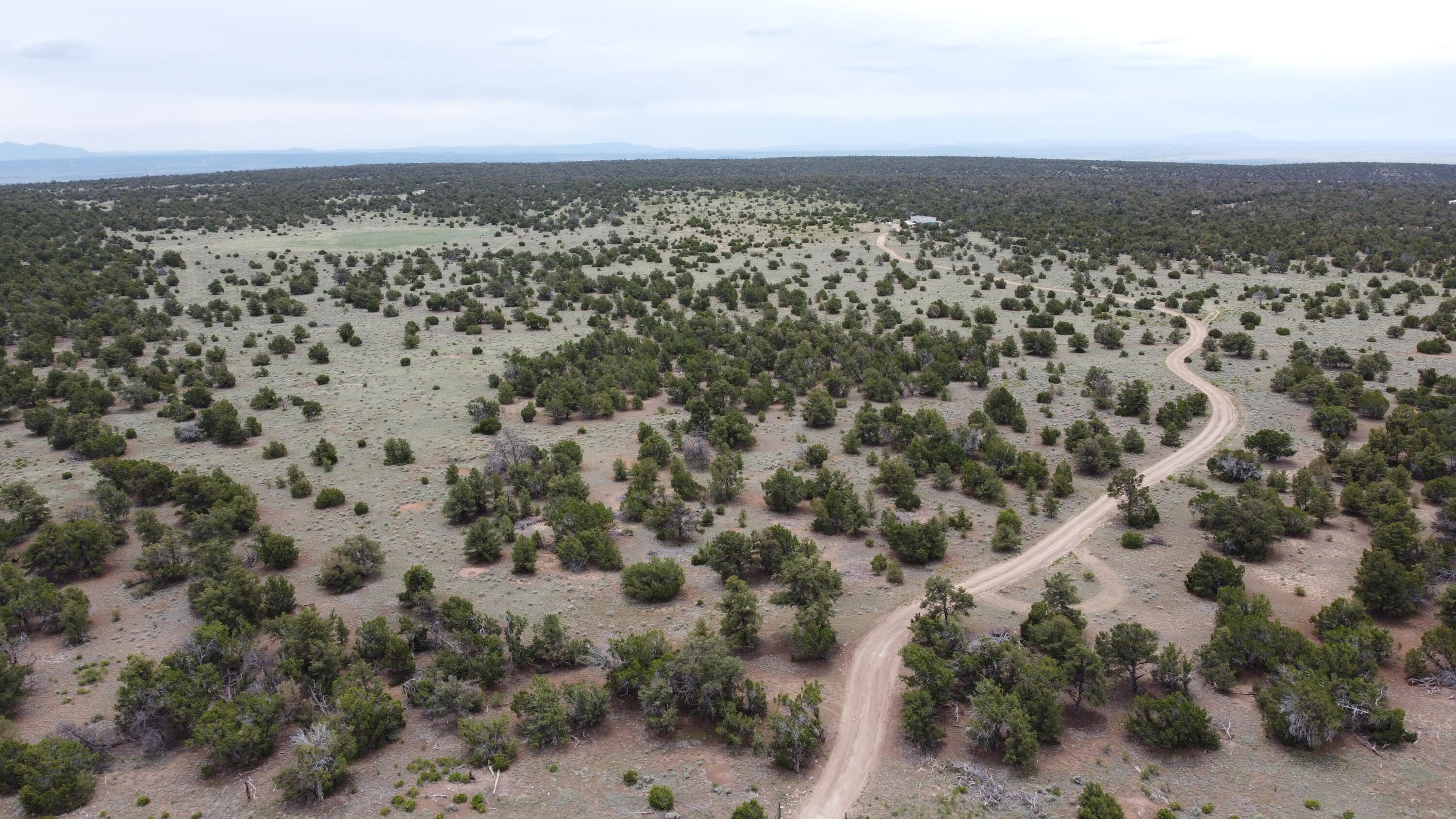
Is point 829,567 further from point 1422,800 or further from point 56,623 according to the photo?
point 56,623

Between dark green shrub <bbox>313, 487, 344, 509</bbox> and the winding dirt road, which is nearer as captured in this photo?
the winding dirt road

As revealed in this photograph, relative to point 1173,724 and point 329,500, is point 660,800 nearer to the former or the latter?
point 1173,724

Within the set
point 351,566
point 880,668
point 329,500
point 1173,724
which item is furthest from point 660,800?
point 329,500

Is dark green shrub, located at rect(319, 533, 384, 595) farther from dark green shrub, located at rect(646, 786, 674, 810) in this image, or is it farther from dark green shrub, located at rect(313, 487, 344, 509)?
dark green shrub, located at rect(646, 786, 674, 810)

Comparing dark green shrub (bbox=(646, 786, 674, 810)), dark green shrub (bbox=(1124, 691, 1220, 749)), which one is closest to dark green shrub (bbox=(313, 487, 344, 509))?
dark green shrub (bbox=(646, 786, 674, 810))

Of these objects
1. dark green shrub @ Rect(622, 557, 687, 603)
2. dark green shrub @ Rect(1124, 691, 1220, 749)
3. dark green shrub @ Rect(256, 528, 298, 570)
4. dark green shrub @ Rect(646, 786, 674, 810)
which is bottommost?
dark green shrub @ Rect(646, 786, 674, 810)

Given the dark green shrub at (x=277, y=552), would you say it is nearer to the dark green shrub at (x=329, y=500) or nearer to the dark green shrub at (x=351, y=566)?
the dark green shrub at (x=351, y=566)

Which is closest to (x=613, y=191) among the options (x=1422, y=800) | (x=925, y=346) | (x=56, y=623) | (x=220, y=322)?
(x=220, y=322)

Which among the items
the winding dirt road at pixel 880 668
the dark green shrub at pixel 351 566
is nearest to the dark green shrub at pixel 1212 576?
the winding dirt road at pixel 880 668
